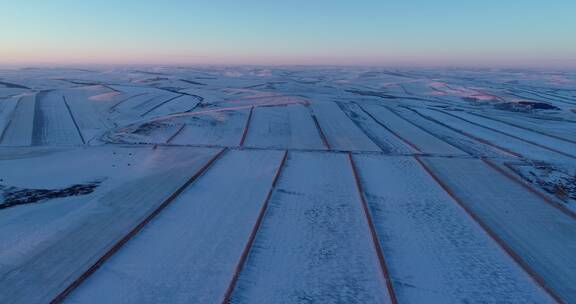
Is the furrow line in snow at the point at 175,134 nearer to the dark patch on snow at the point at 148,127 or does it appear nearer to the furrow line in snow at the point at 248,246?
the dark patch on snow at the point at 148,127

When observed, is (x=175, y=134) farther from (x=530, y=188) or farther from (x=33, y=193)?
(x=530, y=188)

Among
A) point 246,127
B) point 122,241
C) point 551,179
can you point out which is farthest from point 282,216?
point 246,127

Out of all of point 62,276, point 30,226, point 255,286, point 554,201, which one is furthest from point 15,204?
point 554,201

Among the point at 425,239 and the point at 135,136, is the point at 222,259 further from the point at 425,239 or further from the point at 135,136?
the point at 135,136

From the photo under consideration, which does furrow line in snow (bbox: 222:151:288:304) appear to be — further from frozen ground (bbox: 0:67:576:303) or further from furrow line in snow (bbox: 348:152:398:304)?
furrow line in snow (bbox: 348:152:398:304)

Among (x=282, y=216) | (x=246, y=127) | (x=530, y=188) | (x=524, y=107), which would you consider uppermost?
(x=524, y=107)

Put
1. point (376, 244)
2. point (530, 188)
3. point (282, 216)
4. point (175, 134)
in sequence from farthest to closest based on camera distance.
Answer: point (175, 134)
point (530, 188)
point (282, 216)
point (376, 244)

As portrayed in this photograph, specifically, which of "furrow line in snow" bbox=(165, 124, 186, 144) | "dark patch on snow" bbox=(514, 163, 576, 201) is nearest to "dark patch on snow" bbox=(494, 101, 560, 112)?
"dark patch on snow" bbox=(514, 163, 576, 201)
